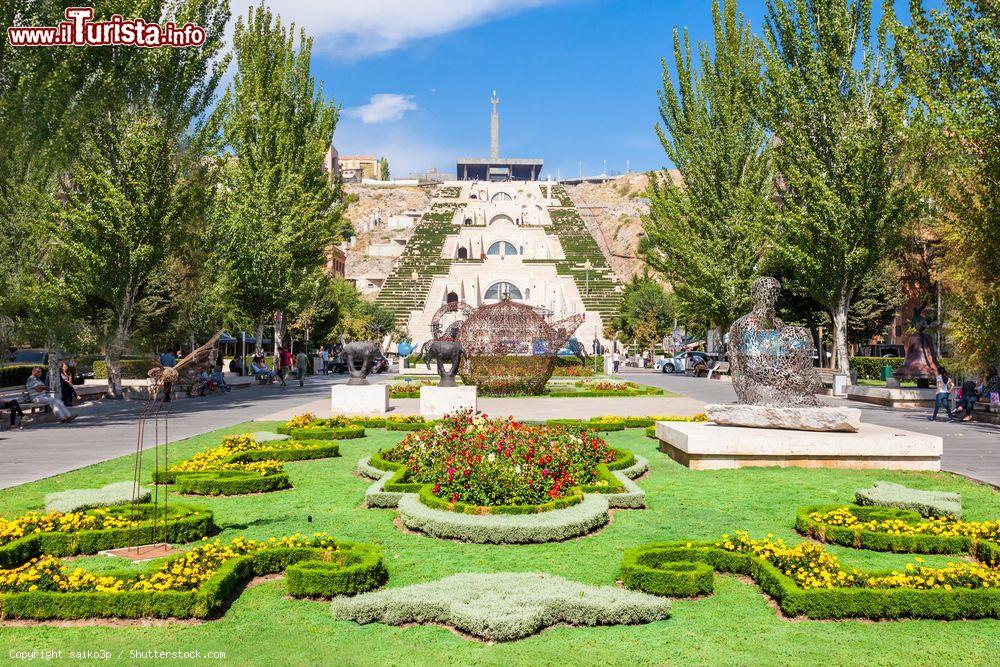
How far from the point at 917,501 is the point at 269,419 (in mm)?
13558

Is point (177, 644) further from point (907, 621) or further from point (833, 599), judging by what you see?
point (907, 621)

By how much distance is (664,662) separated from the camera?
4.41 meters

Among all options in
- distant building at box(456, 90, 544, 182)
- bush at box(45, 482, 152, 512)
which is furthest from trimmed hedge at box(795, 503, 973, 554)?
distant building at box(456, 90, 544, 182)

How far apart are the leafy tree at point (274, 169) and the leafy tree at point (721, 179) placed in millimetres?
16223

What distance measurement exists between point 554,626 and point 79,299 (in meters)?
21.8

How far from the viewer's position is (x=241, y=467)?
10227 mm

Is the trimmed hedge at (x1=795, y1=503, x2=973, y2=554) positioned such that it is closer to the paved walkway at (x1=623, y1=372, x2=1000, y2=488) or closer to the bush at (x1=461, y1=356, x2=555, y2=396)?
the paved walkway at (x1=623, y1=372, x2=1000, y2=488)

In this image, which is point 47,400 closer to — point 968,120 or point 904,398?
point 968,120

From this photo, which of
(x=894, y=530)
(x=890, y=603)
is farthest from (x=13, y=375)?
(x=890, y=603)

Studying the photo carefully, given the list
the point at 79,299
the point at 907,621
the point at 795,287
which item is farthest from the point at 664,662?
the point at 795,287

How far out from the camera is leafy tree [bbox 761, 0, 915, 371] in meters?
22.6

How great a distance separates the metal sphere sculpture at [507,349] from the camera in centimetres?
2438

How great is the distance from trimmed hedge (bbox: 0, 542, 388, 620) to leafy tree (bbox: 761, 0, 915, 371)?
20.7m

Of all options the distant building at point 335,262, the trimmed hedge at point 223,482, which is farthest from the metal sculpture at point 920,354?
the distant building at point 335,262
